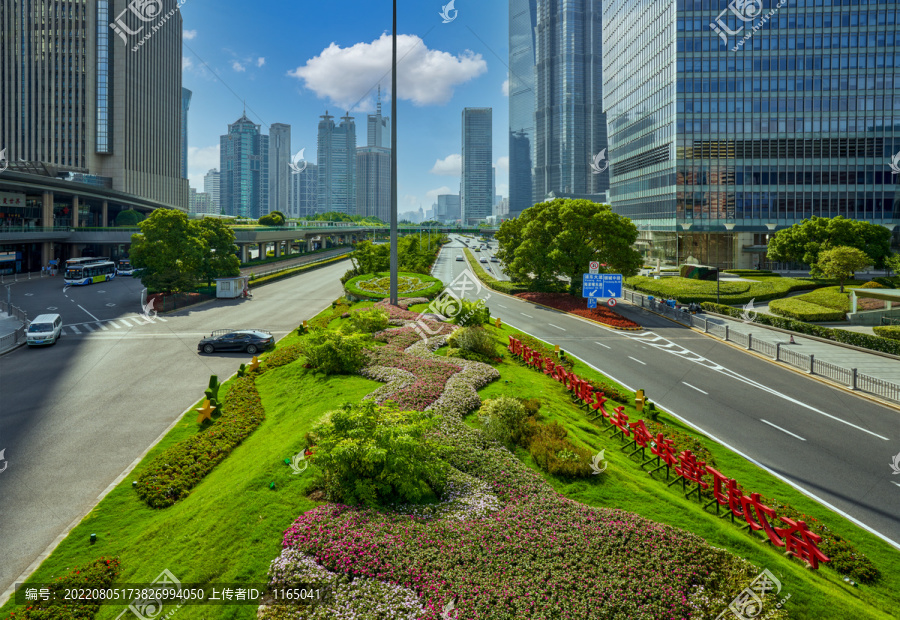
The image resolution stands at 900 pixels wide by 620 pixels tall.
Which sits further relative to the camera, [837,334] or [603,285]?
[603,285]

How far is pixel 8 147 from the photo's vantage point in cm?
12700

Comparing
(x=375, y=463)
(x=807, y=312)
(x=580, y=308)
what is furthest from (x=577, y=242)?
(x=375, y=463)

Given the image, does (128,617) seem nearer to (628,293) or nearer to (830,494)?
(830,494)

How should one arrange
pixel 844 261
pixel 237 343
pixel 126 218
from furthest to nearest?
pixel 126 218
pixel 844 261
pixel 237 343

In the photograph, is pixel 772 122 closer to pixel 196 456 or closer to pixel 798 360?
pixel 798 360

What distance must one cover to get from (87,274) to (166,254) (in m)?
26.2

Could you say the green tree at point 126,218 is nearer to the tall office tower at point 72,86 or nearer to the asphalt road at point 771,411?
the tall office tower at point 72,86

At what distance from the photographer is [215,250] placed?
205 ft

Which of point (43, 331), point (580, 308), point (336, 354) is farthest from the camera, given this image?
point (580, 308)

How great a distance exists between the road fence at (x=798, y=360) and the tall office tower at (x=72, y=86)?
432 feet

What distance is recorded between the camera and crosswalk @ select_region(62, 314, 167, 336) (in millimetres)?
41875

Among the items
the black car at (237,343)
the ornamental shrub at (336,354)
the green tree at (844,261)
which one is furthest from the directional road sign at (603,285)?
the green tree at (844,261)

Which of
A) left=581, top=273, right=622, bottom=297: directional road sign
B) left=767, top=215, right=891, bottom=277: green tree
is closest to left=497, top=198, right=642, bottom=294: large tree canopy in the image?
left=581, top=273, right=622, bottom=297: directional road sign

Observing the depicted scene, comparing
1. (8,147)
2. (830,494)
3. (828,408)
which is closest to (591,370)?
(828,408)
